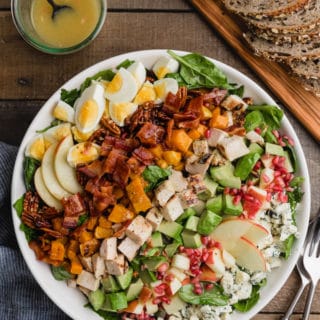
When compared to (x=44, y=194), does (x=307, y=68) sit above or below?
above

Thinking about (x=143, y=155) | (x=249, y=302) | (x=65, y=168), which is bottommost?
(x=249, y=302)

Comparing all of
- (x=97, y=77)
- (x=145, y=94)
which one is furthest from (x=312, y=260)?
(x=97, y=77)

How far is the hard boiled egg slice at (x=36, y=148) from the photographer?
287 cm

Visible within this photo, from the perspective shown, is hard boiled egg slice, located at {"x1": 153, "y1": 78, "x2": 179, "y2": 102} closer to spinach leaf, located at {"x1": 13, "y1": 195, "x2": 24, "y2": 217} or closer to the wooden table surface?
the wooden table surface

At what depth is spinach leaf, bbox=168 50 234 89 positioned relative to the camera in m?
2.96

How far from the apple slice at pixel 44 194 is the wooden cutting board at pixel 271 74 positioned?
1253 millimetres

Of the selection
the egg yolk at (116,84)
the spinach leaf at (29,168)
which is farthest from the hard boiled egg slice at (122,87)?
the spinach leaf at (29,168)

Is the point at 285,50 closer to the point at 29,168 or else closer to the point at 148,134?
the point at 148,134

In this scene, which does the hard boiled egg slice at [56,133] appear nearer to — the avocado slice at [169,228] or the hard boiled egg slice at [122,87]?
the hard boiled egg slice at [122,87]

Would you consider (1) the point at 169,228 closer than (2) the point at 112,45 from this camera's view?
Yes

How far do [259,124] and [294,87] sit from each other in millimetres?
427

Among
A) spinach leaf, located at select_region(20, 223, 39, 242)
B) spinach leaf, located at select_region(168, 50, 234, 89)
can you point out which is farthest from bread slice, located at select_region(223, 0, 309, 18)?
spinach leaf, located at select_region(20, 223, 39, 242)

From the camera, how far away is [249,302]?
299 cm

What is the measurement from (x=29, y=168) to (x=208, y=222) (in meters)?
0.89
